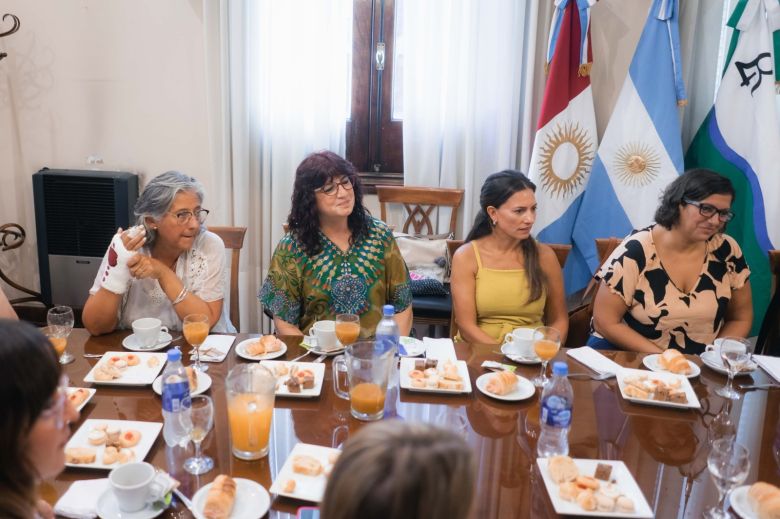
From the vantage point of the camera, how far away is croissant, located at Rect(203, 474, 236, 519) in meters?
1.13

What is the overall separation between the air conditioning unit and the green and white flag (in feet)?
10.4

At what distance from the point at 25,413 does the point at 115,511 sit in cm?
36

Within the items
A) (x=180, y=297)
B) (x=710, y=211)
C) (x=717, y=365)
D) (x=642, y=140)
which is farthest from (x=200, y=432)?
(x=642, y=140)

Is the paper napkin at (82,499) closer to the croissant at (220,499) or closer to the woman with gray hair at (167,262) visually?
the croissant at (220,499)

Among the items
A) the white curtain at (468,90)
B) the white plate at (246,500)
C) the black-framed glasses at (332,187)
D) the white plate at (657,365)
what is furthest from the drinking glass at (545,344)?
the white curtain at (468,90)

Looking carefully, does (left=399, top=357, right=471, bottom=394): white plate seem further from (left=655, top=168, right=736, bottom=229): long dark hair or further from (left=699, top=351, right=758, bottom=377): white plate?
(left=655, top=168, right=736, bottom=229): long dark hair

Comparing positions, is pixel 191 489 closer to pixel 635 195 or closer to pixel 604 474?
pixel 604 474

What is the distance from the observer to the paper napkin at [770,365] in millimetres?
1810

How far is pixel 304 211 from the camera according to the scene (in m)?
2.34

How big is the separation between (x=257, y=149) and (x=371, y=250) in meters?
1.57

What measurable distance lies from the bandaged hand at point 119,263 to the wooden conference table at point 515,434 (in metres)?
0.28

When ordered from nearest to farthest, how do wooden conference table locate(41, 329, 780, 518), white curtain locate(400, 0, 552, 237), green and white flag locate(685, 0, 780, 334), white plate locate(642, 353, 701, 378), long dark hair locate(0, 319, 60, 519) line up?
long dark hair locate(0, 319, 60, 519)
wooden conference table locate(41, 329, 780, 518)
white plate locate(642, 353, 701, 378)
green and white flag locate(685, 0, 780, 334)
white curtain locate(400, 0, 552, 237)

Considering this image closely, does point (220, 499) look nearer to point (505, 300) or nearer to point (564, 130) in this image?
point (505, 300)

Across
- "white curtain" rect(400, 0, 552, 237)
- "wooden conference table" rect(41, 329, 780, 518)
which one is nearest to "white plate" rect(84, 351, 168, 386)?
"wooden conference table" rect(41, 329, 780, 518)
